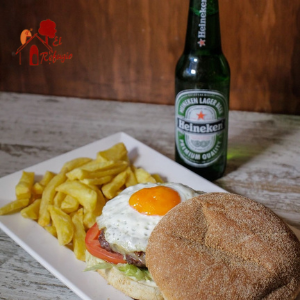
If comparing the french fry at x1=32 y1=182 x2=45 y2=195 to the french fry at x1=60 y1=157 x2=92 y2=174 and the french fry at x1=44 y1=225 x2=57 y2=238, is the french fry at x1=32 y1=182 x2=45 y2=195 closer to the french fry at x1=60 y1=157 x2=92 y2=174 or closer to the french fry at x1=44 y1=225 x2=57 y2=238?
the french fry at x1=60 y1=157 x2=92 y2=174

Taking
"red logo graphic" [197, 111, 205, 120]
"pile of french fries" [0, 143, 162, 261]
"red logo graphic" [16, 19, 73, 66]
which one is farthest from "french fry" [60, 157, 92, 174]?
"red logo graphic" [16, 19, 73, 66]

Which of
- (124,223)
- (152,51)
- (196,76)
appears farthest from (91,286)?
(152,51)

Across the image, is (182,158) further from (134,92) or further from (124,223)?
(134,92)

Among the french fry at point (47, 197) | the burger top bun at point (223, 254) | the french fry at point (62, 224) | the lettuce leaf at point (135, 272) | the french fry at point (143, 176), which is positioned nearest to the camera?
the burger top bun at point (223, 254)

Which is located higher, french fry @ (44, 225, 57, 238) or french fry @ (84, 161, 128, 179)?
french fry @ (84, 161, 128, 179)

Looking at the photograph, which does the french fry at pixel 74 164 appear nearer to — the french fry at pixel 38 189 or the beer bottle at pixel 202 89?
the french fry at pixel 38 189

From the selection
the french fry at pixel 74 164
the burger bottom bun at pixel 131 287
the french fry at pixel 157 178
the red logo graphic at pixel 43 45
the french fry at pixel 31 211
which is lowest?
the burger bottom bun at pixel 131 287

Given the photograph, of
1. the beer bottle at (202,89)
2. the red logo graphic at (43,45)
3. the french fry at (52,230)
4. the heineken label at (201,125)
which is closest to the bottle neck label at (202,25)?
the beer bottle at (202,89)
